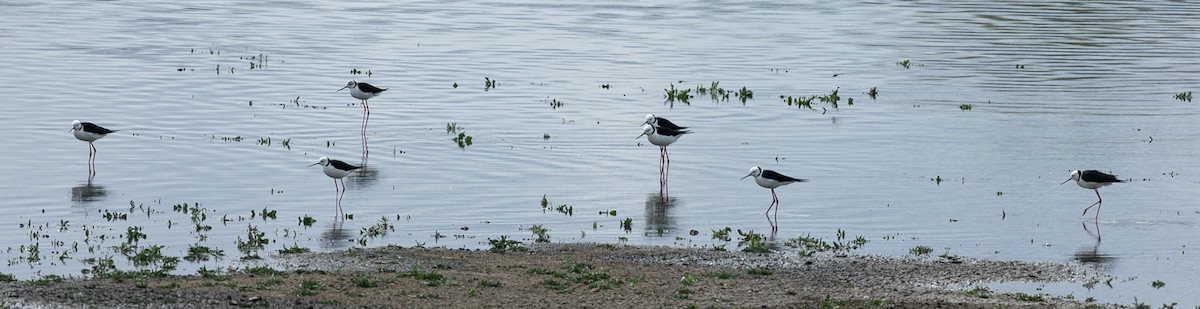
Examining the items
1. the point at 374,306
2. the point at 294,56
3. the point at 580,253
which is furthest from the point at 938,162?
the point at 294,56

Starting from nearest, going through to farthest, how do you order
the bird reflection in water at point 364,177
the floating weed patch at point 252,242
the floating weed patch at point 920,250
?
the floating weed patch at point 252,242 → the floating weed patch at point 920,250 → the bird reflection in water at point 364,177

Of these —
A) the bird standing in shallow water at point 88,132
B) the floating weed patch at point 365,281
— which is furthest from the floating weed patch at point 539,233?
the bird standing in shallow water at point 88,132

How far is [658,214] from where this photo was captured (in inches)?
928

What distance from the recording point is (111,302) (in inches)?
619

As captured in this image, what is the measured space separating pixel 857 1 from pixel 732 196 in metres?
50.1

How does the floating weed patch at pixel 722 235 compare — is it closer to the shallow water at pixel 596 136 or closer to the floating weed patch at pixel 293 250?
the shallow water at pixel 596 136

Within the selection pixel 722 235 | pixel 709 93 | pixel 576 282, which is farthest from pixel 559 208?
pixel 709 93

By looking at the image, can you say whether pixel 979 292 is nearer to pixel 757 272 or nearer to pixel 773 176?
pixel 757 272

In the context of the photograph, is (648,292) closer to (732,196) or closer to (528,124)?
(732,196)

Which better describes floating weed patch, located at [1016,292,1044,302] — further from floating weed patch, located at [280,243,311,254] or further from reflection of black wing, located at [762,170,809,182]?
floating weed patch, located at [280,243,311,254]

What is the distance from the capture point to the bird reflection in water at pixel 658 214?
A: 72.6 feet

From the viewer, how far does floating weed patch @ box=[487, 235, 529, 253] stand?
20.1 metres

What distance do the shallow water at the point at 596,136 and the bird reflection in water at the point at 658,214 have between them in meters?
0.06

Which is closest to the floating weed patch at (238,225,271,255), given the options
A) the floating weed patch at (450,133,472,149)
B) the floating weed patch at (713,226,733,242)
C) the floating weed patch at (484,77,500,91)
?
the floating weed patch at (713,226,733,242)
